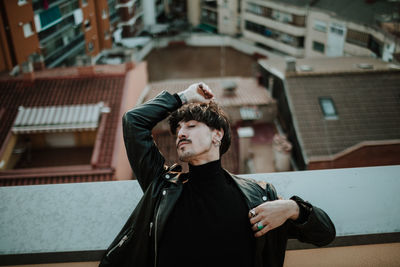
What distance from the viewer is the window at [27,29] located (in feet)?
10.1

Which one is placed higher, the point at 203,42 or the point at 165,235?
the point at 165,235

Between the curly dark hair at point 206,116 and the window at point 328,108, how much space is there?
4.71 metres

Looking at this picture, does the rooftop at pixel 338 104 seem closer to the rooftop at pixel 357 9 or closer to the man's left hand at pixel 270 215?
the rooftop at pixel 357 9

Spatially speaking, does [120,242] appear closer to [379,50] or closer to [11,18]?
[11,18]

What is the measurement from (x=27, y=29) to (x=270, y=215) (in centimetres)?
307

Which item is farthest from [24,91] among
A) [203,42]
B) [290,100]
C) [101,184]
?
[203,42]

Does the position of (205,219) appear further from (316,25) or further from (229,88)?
(316,25)

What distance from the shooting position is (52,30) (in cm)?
454

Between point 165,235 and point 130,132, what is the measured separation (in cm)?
27

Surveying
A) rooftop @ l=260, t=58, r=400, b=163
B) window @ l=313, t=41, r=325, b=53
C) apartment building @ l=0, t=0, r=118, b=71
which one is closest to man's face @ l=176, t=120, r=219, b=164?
apartment building @ l=0, t=0, r=118, b=71

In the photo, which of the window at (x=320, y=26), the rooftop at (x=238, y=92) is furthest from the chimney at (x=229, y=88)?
the window at (x=320, y=26)

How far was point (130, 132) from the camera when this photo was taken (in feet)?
3.09

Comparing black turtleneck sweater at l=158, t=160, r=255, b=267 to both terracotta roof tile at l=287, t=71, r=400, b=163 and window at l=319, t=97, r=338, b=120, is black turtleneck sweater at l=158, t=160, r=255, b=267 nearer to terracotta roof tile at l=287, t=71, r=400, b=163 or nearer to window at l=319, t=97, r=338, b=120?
terracotta roof tile at l=287, t=71, r=400, b=163

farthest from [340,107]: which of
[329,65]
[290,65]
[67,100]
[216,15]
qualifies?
[216,15]
